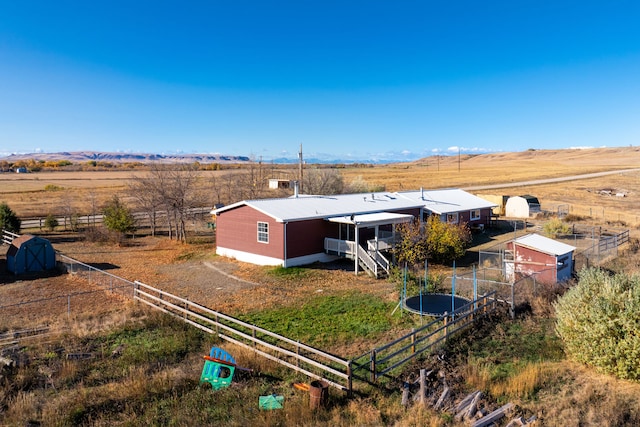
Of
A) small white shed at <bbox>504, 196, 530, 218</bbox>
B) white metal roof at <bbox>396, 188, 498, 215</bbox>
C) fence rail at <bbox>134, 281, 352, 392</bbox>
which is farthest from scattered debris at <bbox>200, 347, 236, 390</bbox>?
small white shed at <bbox>504, 196, 530, 218</bbox>

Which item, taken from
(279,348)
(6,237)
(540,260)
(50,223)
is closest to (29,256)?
(6,237)

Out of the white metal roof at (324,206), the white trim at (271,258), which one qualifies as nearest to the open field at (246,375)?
the white trim at (271,258)

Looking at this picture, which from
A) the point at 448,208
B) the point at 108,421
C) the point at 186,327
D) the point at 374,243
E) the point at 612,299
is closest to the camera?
the point at 108,421

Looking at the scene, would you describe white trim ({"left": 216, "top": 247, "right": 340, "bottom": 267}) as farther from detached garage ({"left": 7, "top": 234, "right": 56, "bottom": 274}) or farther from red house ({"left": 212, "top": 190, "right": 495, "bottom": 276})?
detached garage ({"left": 7, "top": 234, "right": 56, "bottom": 274})

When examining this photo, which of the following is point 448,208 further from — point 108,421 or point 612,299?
point 108,421

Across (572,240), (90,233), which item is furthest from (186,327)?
(572,240)

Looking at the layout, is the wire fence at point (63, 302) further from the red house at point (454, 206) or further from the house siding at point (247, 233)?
the red house at point (454, 206)
